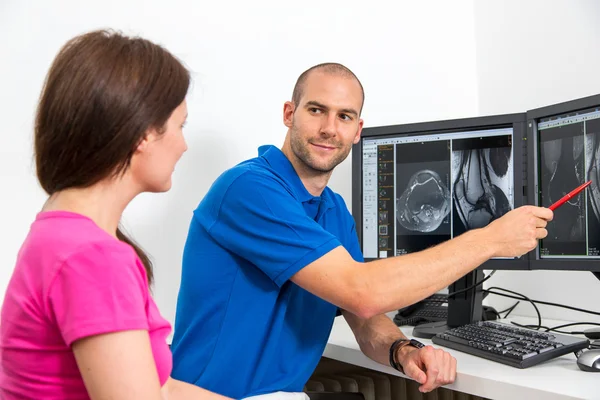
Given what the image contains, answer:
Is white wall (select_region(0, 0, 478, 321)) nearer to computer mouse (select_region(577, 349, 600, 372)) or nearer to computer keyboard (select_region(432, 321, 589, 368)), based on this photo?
computer keyboard (select_region(432, 321, 589, 368))

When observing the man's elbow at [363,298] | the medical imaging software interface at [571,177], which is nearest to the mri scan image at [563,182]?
the medical imaging software interface at [571,177]

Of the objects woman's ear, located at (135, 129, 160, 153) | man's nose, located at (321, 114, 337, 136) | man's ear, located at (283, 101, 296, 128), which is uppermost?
man's ear, located at (283, 101, 296, 128)

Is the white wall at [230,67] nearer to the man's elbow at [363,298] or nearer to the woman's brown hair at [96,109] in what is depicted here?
the woman's brown hair at [96,109]

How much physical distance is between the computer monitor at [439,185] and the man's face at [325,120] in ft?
0.64

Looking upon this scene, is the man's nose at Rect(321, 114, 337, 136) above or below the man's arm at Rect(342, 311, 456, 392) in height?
above

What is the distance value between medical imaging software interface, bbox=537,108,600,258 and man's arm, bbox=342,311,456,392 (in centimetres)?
46

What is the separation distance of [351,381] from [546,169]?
35.3 inches

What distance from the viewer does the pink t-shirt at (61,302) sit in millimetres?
734

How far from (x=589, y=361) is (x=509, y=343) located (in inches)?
7.0

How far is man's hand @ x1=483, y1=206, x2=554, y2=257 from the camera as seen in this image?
129cm

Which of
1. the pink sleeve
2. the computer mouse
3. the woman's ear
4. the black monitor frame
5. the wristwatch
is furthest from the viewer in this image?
the black monitor frame

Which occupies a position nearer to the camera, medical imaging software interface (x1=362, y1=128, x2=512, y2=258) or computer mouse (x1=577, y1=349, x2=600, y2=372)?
computer mouse (x1=577, y1=349, x2=600, y2=372)

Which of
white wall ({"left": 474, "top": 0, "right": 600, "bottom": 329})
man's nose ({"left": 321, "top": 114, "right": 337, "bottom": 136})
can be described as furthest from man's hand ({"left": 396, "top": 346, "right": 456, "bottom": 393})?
white wall ({"left": 474, "top": 0, "right": 600, "bottom": 329})

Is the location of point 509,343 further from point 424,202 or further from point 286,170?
point 286,170
